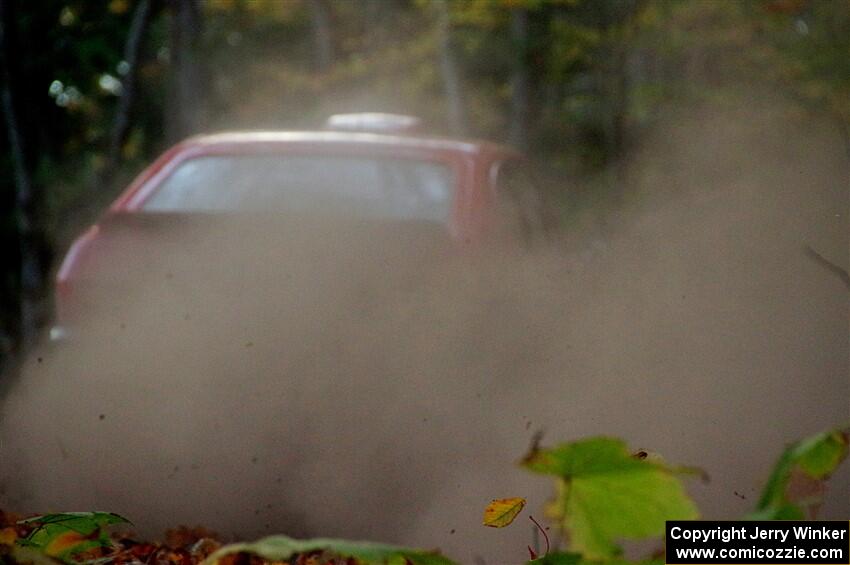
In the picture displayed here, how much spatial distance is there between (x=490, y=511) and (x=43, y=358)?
3.46 metres

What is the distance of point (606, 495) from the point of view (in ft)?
5.47

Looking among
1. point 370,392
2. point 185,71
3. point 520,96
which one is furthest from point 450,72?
point 370,392

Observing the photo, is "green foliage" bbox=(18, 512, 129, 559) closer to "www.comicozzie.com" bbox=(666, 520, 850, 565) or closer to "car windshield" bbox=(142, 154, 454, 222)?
"www.comicozzie.com" bbox=(666, 520, 850, 565)

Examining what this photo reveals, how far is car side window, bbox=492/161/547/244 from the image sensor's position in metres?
6.38

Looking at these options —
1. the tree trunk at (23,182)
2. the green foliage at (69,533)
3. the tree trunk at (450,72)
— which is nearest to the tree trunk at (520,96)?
the tree trunk at (450,72)

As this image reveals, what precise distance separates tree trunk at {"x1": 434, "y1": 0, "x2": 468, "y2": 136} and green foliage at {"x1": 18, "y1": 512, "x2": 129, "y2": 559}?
19.8m

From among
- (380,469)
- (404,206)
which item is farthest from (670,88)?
(380,469)

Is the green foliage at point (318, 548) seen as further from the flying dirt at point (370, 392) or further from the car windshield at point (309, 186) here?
the car windshield at point (309, 186)

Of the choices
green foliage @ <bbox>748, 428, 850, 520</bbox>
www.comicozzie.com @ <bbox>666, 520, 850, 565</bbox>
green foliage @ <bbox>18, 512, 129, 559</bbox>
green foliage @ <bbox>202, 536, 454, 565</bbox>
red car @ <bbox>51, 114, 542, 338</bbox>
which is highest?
green foliage @ <bbox>748, 428, 850, 520</bbox>

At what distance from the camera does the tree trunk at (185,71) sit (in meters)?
14.8

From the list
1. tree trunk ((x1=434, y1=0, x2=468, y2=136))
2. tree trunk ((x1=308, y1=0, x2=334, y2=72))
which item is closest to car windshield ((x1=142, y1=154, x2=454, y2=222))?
tree trunk ((x1=434, y1=0, x2=468, y2=136))

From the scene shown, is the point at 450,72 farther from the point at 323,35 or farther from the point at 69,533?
the point at 69,533

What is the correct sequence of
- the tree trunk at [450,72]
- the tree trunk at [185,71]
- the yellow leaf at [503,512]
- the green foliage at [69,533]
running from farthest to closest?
the tree trunk at [450,72] < the tree trunk at [185,71] < the yellow leaf at [503,512] < the green foliage at [69,533]

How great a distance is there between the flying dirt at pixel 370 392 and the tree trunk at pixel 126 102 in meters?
7.42
